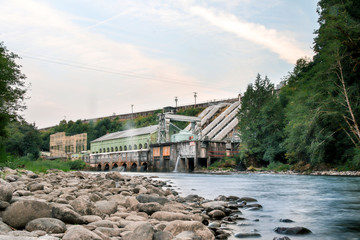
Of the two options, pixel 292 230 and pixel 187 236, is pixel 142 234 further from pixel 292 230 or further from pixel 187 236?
pixel 292 230

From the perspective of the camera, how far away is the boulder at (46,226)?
4453mm

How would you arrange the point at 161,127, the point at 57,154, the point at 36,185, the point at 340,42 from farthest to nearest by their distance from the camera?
the point at 57,154
the point at 161,127
the point at 340,42
the point at 36,185

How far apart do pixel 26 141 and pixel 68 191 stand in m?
64.0

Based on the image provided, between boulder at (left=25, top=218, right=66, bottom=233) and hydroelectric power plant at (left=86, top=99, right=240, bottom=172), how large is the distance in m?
47.3

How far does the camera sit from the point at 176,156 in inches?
2160

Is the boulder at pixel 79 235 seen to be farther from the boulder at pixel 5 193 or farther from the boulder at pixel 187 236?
the boulder at pixel 5 193

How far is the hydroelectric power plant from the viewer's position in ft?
175

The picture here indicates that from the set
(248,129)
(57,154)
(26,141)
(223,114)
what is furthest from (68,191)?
(57,154)

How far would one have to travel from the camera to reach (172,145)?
183ft

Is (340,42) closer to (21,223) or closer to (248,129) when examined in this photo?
(248,129)

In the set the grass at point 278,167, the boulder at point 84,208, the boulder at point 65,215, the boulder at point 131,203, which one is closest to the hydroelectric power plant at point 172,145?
the grass at point 278,167

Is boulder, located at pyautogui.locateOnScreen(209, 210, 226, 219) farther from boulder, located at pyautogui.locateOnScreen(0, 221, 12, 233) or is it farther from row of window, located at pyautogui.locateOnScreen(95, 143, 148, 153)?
row of window, located at pyautogui.locateOnScreen(95, 143, 148, 153)

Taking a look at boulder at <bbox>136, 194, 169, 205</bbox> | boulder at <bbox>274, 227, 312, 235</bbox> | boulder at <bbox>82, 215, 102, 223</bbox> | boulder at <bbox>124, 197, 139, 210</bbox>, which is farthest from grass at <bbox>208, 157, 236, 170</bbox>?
boulder at <bbox>82, 215, 102, 223</bbox>

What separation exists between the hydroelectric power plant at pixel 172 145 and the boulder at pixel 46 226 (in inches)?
1862
